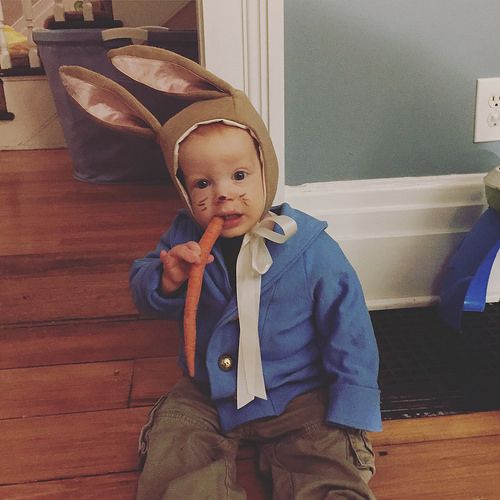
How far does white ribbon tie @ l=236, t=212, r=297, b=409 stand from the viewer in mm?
814

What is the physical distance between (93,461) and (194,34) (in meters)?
1.53

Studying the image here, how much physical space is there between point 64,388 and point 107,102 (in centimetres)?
46

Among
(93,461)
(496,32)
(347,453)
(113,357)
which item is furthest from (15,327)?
(496,32)

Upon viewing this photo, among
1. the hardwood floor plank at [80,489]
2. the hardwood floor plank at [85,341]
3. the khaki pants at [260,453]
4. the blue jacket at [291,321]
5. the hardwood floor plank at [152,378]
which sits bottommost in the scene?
the hardwood floor plank at [85,341]

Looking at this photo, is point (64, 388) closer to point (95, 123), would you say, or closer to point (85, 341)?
point (85, 341)

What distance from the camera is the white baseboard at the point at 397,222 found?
45.6 inches

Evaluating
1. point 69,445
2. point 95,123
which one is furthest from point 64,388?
point 95,123

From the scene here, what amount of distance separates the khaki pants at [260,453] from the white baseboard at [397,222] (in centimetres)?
40

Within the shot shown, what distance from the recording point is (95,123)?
2.15 metres

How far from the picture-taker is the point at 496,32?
1.12m

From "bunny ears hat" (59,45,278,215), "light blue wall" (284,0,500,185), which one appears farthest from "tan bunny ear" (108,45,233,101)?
"light blue wall" (284,0,500,185)

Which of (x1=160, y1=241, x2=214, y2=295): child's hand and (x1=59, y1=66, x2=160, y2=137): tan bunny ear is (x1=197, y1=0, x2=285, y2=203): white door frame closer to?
(x1=59, y1=66, x2=160, y2=137): tan bunny ear

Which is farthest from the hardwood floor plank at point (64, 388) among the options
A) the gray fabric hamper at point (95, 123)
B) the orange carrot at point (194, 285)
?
the gray fabric hamper at point (95, 123)

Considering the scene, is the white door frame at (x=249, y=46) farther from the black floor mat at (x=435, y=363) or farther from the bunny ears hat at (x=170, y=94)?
the black floor mat at (x=435, y=363)
